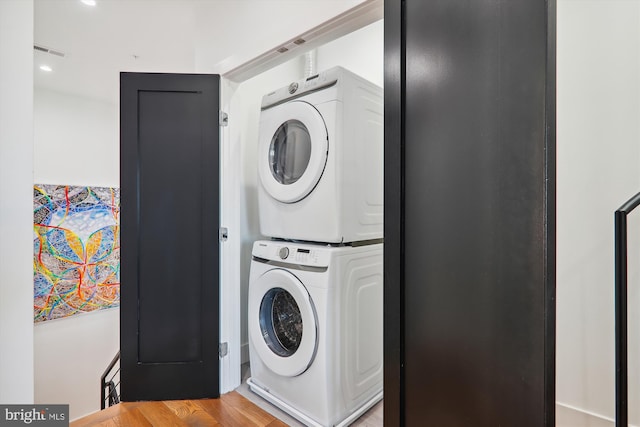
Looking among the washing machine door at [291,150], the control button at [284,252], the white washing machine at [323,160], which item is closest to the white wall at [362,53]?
the white washing machine at [323,160]

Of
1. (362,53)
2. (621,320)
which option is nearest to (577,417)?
(621,320)

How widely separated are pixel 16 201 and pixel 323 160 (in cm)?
135

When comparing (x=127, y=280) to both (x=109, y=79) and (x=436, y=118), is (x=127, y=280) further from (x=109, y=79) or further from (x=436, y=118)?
(x=109, y=79)

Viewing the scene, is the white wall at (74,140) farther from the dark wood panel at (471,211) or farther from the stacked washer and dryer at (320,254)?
the dark wood panel at (471,211)

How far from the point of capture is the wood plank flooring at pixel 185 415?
176 cm

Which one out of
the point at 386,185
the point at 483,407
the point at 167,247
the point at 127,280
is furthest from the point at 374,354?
the point at 127,280

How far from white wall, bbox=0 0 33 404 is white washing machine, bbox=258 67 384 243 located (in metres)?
1.10

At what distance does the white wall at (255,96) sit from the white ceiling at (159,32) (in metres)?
0.42

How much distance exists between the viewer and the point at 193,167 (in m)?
1.99

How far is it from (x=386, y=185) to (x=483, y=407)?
0.70m

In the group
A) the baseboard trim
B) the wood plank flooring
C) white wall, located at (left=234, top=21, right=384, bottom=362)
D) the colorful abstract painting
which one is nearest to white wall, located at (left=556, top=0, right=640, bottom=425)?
the baseboard trim

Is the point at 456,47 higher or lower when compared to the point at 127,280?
higher

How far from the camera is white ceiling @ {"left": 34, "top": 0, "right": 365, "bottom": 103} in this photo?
69.3 inches

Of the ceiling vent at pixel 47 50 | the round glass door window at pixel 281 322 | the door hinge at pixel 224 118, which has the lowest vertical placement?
the round glass door window at pixel 281 322
